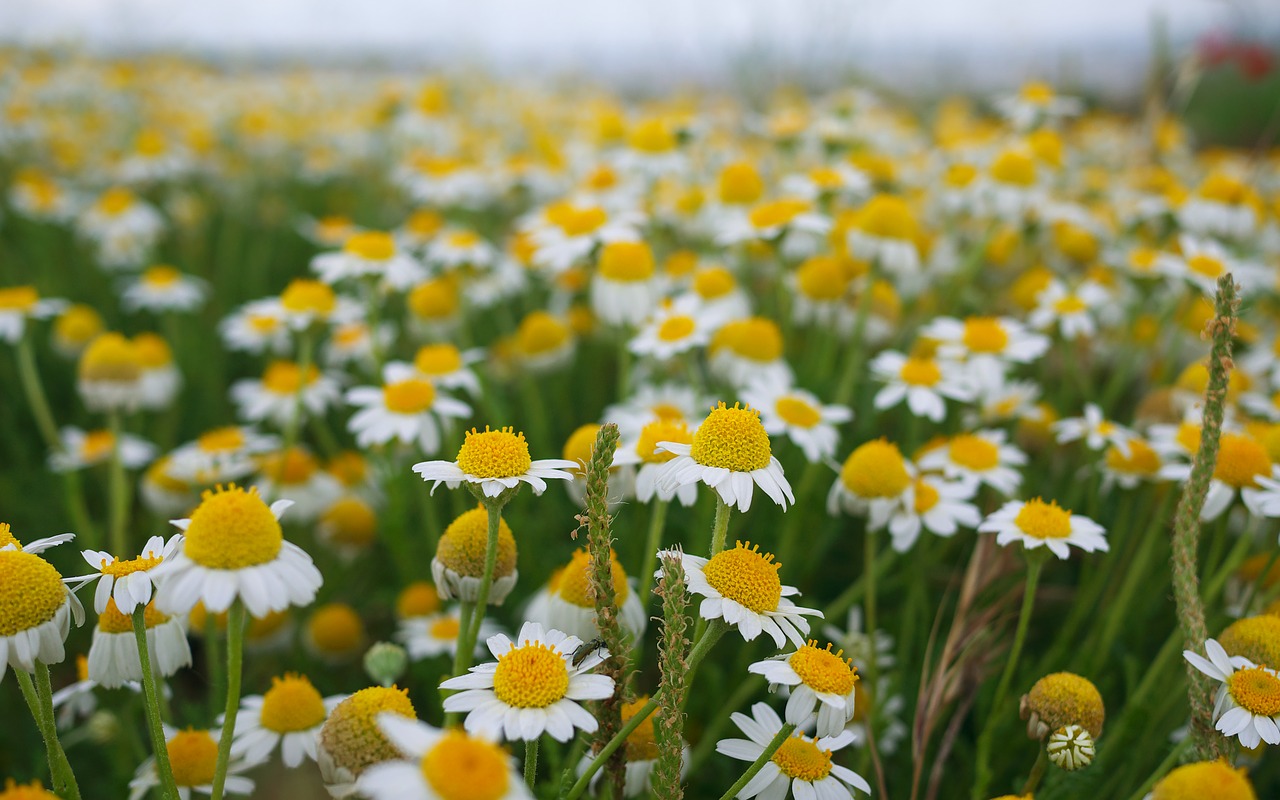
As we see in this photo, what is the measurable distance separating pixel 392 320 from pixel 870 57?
121 inches

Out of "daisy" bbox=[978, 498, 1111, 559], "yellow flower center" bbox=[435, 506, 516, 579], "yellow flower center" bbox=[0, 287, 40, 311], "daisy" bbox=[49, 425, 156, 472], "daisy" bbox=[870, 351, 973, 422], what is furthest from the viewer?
"yellow flower center" bbox=[0, 287, 40, 311]

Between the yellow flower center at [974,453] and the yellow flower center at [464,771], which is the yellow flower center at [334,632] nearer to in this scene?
the yellow flower center at [464,771]

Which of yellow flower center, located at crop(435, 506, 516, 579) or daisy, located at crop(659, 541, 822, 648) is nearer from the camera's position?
daisy, located at crop(659, 541, 822, 648)

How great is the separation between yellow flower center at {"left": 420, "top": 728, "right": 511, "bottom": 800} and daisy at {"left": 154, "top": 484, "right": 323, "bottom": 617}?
252 millimetres

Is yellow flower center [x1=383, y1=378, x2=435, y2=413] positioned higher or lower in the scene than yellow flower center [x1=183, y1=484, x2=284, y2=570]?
lower

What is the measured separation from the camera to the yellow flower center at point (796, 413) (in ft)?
5.85

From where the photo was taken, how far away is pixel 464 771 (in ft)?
2.42

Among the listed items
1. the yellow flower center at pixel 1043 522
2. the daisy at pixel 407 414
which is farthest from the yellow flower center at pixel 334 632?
the yellow flower center at pixel 1043 522

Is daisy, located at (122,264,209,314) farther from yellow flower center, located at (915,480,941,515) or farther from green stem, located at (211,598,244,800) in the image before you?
yellow flower center, located at (915,480,941,515)

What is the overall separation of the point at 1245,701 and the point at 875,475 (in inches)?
24.1

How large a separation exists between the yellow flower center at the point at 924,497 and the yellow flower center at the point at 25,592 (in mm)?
1334

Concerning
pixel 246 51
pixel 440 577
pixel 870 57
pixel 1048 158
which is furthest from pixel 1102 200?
pixel 246 51

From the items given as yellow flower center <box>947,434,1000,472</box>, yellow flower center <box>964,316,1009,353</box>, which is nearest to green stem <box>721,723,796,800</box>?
yellow flower center <box>947,434,1000,472</box>

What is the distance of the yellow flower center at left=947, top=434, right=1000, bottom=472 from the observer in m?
1.82
